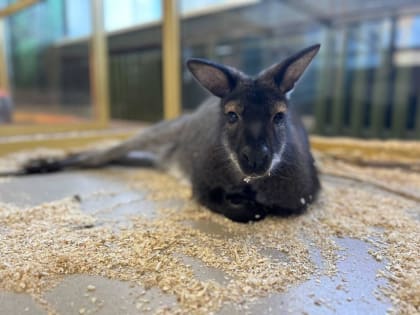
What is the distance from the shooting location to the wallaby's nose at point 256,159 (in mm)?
1277

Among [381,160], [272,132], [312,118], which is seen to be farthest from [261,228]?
[312,118]

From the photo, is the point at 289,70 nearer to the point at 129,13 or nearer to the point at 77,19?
the point at 129,13

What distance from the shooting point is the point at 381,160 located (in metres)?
2.74

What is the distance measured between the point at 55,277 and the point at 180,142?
1464 millimetres

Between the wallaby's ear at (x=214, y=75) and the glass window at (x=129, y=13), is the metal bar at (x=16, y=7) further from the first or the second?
the wallaby's ear at (x=214, y=75)

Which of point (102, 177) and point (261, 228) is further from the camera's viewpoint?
point (102, 177)

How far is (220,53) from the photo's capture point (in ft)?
12.9

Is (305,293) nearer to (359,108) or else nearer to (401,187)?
(401,187)

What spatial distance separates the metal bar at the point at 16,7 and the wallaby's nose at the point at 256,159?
11.3 feet

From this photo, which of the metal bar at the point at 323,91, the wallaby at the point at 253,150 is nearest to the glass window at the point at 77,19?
the metal bar at the point at 323,91

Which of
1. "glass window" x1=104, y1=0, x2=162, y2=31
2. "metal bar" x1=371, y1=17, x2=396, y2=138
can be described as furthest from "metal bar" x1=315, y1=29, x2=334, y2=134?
"glass window" x1=104, y1=0, x2=162, y2=31

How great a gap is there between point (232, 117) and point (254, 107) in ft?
0.42

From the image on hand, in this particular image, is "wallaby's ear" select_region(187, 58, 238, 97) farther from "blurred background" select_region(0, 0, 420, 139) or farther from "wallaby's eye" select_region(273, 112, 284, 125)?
"blurred background" select_region(0, 0, 420, 139)

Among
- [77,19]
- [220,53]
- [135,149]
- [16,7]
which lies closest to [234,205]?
[135,149]
